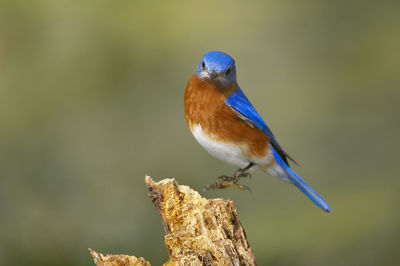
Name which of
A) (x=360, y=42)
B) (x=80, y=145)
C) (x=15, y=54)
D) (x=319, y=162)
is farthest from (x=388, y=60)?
(x=15, y=54)

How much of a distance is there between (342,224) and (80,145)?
3467 mm

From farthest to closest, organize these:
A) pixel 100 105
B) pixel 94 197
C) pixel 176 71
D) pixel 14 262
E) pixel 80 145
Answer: pixel 176 71 → pixel 100 105 → pixel 80 145 → pixel 94 197 → pixel 14 262

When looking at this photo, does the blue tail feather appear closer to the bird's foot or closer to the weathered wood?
the bird's foot

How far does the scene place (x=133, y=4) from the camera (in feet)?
31.0

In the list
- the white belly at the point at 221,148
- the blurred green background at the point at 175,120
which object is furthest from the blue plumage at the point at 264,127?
the blurred green background at the point at 175,120

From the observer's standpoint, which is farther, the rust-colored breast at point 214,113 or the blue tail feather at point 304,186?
the blue tail feather at point 304,186

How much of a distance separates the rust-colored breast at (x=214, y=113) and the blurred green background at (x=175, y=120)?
74.9 inches

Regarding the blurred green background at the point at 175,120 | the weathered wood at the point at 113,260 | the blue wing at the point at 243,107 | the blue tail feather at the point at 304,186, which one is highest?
the blurred green background at the point at 175,120

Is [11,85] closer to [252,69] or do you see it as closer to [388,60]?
[252,69]

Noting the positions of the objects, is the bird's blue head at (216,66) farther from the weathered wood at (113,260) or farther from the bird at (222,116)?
the weathered wood at (113,260)

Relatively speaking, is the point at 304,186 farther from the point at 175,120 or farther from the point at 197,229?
the point at 175,120

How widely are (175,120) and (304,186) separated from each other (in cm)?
370

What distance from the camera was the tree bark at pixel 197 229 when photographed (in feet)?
11.6

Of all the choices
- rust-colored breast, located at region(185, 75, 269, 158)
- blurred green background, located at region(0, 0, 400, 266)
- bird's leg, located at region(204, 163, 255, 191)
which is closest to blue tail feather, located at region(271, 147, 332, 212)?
bird's leg, located at region(204, 163, 255, 191)
